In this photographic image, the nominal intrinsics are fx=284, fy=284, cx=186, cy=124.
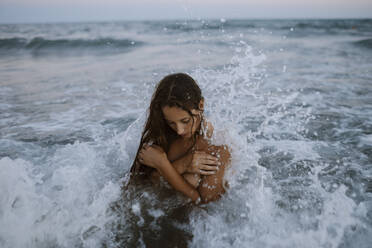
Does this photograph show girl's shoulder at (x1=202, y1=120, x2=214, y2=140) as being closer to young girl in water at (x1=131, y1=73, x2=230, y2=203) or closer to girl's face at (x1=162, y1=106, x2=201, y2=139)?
young girl in water at (x1=131, y1=73, x2=230, y2=203)

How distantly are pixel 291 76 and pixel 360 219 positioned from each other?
6.07 metres

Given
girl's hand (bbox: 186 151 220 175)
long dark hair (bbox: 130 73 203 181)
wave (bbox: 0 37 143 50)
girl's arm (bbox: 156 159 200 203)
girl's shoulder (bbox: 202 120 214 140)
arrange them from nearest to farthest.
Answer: long dark hair (bbox: 130 73 203 181) → girl's arm (bbox: 156 159 200 203) → girl's hand (bbox: 186 151 220 175) → girl's shoulder (bbox: 202 120 214 140) → wave (bbox: 0 37 143 50)

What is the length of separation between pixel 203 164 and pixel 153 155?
17.0 inches

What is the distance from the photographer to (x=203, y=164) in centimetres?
240

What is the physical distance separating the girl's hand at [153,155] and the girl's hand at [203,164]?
0.91 feet

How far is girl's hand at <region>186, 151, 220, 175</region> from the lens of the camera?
2.40 meters

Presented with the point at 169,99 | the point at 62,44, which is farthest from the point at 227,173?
the point at 62,44

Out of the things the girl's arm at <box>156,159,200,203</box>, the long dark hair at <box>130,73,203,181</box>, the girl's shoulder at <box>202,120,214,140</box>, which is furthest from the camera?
the girl's shoulder at <box>202,120,214,140</box>

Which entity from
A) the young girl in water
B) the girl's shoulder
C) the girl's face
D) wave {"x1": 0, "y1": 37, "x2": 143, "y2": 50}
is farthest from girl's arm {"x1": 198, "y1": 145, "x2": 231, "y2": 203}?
wave {"x1": 0, "y1": 37, "x2": 143, "y2": 50}

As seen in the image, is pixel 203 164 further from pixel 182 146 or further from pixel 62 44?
pixel 62 44

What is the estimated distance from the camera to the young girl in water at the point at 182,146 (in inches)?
85.4

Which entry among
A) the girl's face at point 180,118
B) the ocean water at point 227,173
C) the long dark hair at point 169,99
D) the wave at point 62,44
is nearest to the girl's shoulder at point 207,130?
the ocean water at point 227,173

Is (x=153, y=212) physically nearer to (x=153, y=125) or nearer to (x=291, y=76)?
(x=153, y=125)

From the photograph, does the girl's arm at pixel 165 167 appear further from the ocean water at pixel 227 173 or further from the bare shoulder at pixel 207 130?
the bare shoulder at pixel 207 130
